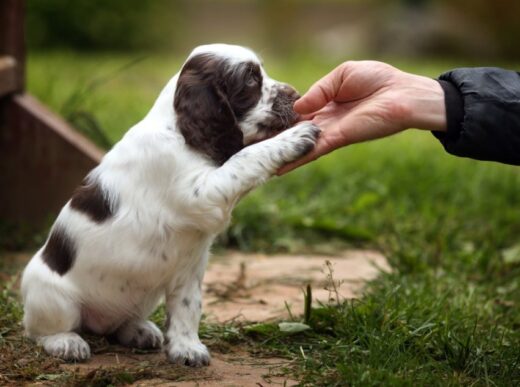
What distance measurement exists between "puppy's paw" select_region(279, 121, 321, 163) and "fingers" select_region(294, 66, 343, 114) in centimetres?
18

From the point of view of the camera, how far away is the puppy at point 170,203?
3521 millimetres

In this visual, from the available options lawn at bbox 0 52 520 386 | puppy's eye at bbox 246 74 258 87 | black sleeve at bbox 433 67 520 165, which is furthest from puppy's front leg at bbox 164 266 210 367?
black sleeve at bbox 433 67 520 165

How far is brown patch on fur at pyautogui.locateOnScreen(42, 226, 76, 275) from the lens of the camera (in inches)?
146

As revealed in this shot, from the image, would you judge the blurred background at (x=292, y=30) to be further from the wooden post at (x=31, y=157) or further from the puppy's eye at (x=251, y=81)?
the puppy's eye at (x=251, y=81)

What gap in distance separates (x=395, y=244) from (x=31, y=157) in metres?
2.38

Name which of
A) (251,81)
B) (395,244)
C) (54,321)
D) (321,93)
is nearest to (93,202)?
(54,321)

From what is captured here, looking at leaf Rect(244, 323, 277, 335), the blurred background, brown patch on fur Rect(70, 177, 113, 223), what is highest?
brown patch on fur Rect(70, 177, 113, 223)

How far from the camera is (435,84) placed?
12.2 feet

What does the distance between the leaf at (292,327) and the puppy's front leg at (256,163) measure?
72 cm

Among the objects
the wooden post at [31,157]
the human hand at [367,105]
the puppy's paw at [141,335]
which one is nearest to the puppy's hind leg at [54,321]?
the puppy's paw at [141,335]

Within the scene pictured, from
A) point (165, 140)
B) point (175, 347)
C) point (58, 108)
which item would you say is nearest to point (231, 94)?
point (165, 140)

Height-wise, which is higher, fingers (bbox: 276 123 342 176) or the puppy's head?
the puppy's head

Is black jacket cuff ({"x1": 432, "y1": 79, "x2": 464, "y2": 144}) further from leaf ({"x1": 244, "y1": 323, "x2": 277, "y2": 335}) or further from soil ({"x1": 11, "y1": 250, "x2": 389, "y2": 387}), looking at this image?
leaf ({"x1": 244, "y1": 323, "x2": 277, "y2": 335})

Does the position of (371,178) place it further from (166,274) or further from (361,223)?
(166,274)
